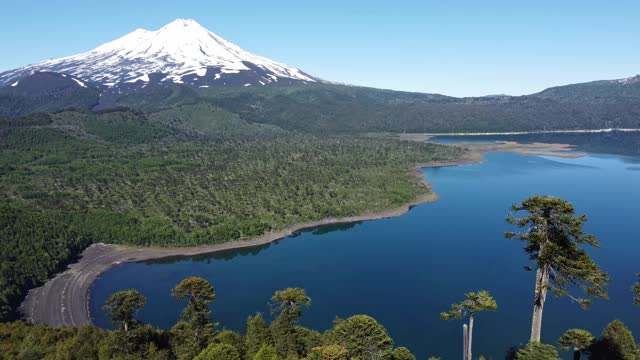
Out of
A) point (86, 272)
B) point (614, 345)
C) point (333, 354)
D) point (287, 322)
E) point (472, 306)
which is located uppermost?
point (472, 306)

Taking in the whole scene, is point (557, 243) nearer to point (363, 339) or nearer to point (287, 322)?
point (363, 339)

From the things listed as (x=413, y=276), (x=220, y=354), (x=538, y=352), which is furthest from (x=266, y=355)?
(x=413, y=276)

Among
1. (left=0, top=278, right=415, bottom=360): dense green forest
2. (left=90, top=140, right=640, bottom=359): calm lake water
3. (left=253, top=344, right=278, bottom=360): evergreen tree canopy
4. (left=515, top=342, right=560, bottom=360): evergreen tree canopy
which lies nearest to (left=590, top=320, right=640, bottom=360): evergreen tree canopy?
(left=515, top=342, right=560, bottom=360): evergreen tree canopy

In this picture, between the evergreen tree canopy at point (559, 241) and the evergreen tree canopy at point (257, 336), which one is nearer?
the evergreen tree canopy at point (559, 241)

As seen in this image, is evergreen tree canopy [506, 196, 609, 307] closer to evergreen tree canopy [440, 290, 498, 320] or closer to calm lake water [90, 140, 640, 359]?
evergreen tree canopy [440, 290, 498, 320]

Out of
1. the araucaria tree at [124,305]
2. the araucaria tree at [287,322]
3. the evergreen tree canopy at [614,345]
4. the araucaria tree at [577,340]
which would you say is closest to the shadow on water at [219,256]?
the araucaria tree at [124,305]

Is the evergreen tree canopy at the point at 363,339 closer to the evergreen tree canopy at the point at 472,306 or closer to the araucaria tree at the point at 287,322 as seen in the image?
the araucaria tree at the point at 287,322

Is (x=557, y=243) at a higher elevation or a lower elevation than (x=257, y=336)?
higher

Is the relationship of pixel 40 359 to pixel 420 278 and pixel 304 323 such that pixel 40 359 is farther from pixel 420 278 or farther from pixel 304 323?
pixel 420 278

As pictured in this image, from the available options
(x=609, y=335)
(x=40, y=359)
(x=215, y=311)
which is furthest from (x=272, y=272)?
(x=609, y=335)
